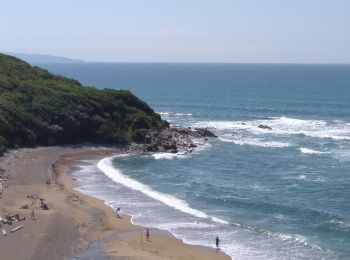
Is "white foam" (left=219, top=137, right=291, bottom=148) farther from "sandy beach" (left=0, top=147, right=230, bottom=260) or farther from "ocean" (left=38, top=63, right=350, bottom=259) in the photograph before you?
"sandy beach" (left=0, top=147, right=230, bottom=260)

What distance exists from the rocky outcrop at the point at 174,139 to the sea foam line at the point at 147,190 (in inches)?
316

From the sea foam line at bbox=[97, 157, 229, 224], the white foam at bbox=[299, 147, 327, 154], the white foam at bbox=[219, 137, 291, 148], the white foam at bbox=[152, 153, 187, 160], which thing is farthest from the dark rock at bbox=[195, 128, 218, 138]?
the sea foam line at bbox=[97, 157, 229, 224]

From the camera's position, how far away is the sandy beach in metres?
36.2

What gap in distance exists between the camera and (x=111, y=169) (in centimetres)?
6338

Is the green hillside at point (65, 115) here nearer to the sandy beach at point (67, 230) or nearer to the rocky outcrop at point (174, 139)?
the rocky outcrop at point (174, 139)

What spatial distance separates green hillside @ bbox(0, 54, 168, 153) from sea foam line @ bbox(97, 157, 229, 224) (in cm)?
947

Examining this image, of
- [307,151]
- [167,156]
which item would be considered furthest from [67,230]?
[307,151]

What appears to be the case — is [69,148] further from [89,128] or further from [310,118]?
[310,118]

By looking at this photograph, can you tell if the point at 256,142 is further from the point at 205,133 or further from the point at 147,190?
the point at 147,190

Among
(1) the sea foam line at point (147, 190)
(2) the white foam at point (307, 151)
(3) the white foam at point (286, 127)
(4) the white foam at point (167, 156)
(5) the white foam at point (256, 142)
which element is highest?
(3) the white foam at point (286, 127)

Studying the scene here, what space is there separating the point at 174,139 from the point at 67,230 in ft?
135

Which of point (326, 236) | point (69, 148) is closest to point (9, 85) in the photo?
point (69, 148)

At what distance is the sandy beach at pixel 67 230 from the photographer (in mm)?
36156

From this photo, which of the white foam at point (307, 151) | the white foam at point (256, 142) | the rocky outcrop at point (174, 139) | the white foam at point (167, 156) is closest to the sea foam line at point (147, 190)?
the white foam at point (167, 156)
